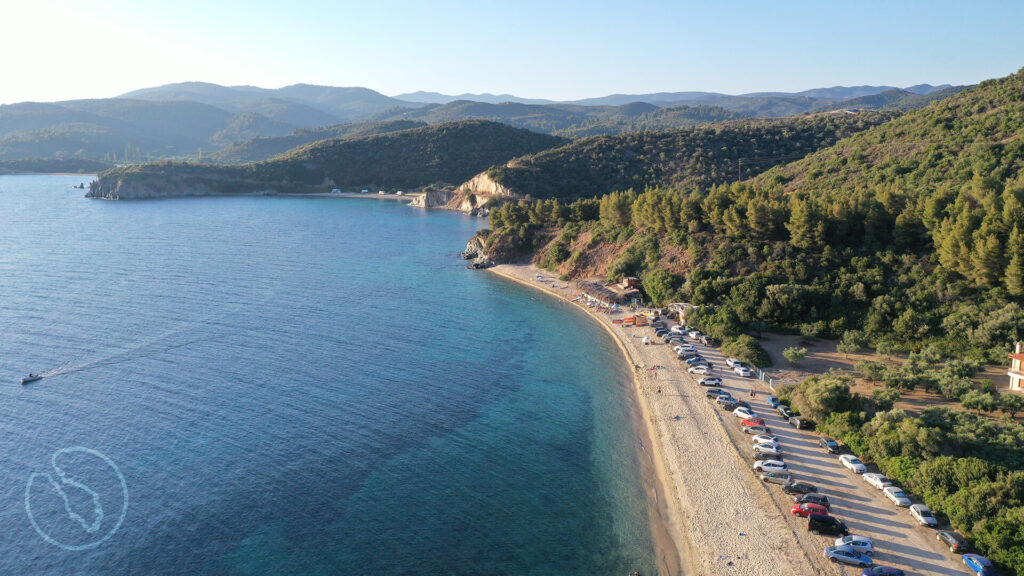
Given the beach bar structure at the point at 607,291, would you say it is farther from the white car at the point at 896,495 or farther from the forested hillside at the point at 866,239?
the white car at the point at 896,495

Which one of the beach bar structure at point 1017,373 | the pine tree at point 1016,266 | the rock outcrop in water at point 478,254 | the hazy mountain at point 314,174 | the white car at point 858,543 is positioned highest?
the hazy mountain at point 314,174

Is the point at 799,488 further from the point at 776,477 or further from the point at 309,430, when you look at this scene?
the point at 309,430

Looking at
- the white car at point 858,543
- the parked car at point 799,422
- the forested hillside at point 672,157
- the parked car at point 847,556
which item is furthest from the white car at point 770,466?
the forested hillside at point 672,157

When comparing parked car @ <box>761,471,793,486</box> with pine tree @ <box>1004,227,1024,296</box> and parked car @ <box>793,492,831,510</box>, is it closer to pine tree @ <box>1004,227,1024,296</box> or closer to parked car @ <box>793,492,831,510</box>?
parked car @ <box>793,492,831,510</box>

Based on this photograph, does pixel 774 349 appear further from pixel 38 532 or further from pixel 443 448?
pixel 38 532

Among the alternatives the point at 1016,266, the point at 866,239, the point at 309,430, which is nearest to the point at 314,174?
the point at 866,239
